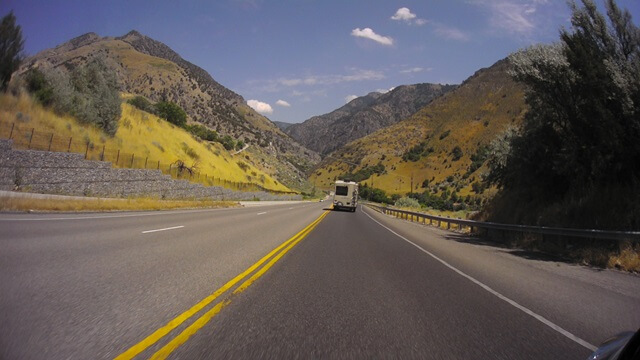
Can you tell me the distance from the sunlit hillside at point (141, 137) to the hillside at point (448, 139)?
1568 inches

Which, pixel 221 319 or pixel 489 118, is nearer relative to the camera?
pixel 221 319

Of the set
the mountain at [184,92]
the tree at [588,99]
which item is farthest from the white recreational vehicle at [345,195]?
the mountain at [184,92]

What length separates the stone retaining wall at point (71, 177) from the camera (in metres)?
22.6

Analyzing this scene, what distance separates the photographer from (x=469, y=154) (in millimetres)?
93438

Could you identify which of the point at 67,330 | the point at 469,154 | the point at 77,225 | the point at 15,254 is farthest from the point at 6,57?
the point at 469,154

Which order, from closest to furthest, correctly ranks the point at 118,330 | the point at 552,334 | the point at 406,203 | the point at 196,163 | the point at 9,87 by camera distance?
1. the point at 118,330
2. the point at 552,334
3. the point at 9,87
4. the point at 196,163
5. the point at 406,203

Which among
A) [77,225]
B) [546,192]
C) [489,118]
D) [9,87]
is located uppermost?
[489,118]

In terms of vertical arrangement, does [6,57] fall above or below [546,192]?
above

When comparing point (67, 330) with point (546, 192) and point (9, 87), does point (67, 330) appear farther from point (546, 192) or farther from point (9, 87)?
point (9, 87)

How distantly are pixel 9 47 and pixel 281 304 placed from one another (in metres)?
29.2

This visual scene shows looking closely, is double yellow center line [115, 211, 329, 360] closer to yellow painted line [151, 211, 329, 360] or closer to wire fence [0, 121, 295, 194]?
yellow painted line [151, 211, 329, 360]

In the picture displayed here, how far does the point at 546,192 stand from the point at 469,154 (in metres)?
77.4

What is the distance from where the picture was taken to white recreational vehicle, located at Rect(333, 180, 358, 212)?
47750 millimetres

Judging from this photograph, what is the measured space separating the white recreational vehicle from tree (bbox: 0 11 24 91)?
30.5m
